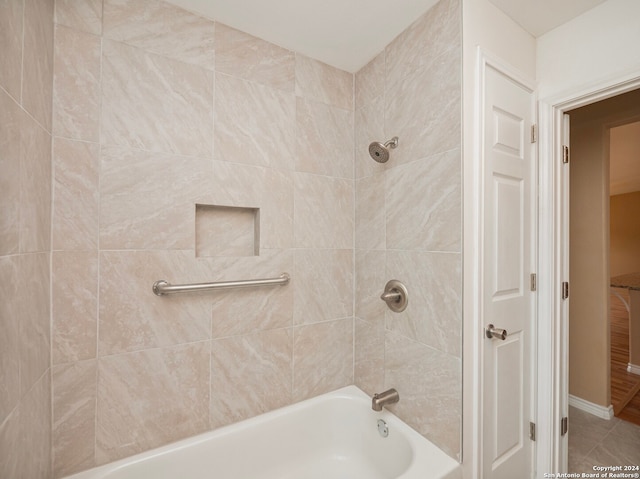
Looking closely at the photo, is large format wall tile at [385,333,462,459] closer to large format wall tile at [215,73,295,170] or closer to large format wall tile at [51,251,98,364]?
large format wall tile at [215,73,295,170]

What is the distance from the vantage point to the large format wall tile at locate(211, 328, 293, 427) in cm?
131

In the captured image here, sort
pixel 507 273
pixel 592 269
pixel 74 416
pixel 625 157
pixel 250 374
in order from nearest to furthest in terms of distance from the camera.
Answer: pixel 74 416, pixel 507 273, pixel 250 374, pixel 592 269, pixel 625 157

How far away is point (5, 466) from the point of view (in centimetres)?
64


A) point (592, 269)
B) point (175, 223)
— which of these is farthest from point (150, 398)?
point (592, 269)

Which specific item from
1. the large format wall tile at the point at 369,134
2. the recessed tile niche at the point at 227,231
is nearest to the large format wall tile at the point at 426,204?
the large format wall tile at the point at 369,134

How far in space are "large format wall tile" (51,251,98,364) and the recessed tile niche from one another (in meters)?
0.41

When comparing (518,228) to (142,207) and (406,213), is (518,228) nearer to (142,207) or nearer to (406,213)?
(406,213)

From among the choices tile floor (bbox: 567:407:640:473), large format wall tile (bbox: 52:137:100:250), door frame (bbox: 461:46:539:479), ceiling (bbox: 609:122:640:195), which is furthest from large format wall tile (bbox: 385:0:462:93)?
tile floor (bbox: 567:407:640:473)

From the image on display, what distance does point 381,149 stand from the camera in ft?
4.40

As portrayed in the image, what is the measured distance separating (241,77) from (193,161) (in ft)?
1.66

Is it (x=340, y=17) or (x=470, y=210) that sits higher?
(x=340, y=17)

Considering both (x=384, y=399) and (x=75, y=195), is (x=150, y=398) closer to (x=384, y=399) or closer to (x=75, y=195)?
(x=75, y=195)

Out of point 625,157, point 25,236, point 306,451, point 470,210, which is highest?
point 625,157

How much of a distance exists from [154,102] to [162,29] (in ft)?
1.08
